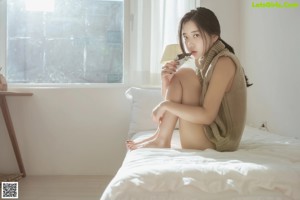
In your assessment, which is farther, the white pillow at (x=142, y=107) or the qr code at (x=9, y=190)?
the white pillow at (x=142, y=107)

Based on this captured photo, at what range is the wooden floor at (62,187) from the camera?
167cm

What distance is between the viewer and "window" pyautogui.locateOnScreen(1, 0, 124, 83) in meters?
2.39

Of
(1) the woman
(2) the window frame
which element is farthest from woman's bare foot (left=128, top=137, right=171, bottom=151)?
(2) the window frame

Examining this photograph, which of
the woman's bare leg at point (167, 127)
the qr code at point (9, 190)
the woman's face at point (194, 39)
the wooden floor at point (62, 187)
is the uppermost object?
the woman's face at point (194, 39)

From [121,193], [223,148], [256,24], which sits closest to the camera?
[121,193]

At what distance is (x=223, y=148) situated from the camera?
1074 mm

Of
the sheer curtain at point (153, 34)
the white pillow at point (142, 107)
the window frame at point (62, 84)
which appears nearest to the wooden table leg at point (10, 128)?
the window frame at point (62, 84)

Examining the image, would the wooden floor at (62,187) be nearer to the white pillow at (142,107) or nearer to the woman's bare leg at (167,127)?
the white pillow at (142,107)

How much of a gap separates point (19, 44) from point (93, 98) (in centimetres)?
80

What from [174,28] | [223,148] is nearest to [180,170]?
[223,148]

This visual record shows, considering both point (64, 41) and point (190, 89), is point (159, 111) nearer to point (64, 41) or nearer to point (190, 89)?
point (190, 89)

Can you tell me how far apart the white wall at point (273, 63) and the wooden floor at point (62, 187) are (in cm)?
123

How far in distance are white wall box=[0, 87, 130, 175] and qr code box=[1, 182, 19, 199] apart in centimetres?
38

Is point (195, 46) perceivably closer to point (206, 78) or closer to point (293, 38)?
point (206, 78)
